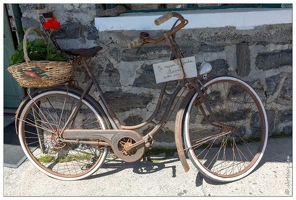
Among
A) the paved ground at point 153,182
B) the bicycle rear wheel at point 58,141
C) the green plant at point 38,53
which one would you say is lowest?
the paved ground at point 153,182

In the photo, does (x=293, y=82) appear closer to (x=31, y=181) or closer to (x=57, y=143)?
(x=57, y=143)

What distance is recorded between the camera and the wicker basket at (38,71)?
209 cm

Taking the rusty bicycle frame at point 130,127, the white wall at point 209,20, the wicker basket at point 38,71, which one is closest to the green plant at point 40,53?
the wicker basket at point 38,71


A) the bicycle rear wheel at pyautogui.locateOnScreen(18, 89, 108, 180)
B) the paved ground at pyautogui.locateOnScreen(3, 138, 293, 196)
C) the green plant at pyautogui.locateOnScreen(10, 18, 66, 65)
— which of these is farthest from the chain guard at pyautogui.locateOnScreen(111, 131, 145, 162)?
the green plant at pyautogui.locateOnScreen(10, 18, 66, 65)

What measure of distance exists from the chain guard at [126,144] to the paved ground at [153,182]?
0.26 meters

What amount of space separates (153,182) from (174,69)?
1.06 meters

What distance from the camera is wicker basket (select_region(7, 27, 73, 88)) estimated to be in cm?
209

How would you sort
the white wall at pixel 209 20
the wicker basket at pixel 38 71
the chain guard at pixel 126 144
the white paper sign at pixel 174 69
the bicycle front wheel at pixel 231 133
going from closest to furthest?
the wicker basket at pixel 38 71, the white paper sign at pixel 174 69, the chain guard at pixel 126 144, the white wall at pixel 209 20, the bicycle front wheel at pixel 231 133

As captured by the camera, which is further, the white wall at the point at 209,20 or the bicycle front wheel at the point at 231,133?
the bicycle front wheel at the point at 231,133

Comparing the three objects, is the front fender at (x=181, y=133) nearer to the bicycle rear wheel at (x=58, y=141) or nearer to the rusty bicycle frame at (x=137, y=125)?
the rusty bicycle frame at (x=137, y=125)

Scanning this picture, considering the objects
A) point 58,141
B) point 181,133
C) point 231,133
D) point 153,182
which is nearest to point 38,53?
point 58,141

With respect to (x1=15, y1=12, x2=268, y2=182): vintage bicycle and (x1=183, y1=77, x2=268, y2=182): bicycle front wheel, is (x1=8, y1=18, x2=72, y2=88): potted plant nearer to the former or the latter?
(x1=15, y1=12, x2=268, y2=182): vintage bicycle

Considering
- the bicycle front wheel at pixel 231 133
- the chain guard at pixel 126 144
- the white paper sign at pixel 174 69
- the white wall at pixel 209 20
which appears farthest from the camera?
the bicycle front wheel at pixel 231 133

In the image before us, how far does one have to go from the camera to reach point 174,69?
2225 mm
